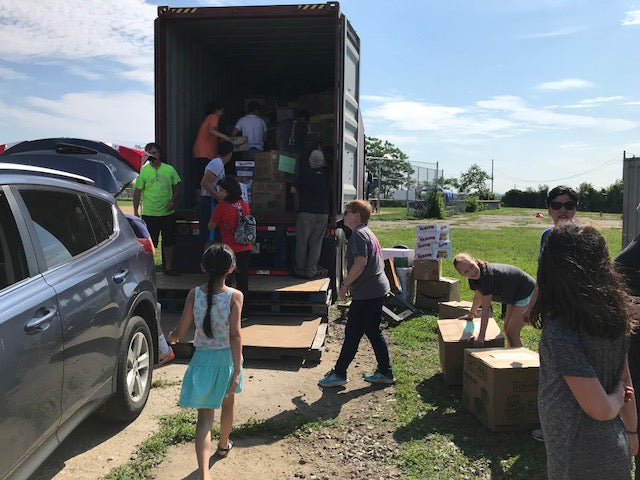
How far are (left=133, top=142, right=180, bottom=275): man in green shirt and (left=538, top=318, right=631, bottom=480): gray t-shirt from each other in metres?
6.27

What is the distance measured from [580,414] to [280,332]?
14.6 ft

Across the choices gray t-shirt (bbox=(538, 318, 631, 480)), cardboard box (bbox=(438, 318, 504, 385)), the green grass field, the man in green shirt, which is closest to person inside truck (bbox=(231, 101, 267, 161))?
the man in green shirt

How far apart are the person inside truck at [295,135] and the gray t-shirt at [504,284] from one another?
4.19m

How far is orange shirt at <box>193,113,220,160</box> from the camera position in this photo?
788 cm

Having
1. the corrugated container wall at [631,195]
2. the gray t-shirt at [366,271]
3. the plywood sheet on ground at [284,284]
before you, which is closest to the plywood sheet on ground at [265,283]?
the plywood sheet on ground at [284,284]

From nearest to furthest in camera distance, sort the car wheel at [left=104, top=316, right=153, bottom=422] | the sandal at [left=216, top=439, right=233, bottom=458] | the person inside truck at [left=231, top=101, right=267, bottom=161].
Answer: the sandal at [left=216, top=439, right=233, bottom=458]
the car wheel at [left=104, top=316, right=153, bottom=422]
the person inside truck at [left=231, top=101, right=267, bottom=161]

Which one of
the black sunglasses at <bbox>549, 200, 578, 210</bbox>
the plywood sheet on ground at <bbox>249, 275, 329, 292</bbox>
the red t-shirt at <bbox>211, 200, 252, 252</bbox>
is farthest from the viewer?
the plywood sheet on ground at <bbox>249, 275, 329, 292</bbox>

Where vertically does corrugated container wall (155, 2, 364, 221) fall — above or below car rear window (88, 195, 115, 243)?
above

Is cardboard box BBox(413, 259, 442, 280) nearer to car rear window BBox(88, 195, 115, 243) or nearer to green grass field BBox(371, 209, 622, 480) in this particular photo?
green grass field BBox(371, 209, 622, 480)

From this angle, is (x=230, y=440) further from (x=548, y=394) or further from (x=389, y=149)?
(x=389, y=149)

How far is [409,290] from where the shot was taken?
8.27m

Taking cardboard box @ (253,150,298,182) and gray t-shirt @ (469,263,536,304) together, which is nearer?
gray t-shirt @ (469,263,536,304)

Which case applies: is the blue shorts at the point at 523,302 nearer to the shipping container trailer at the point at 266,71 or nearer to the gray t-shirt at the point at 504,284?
the gray t-shirt at the point at 504,284

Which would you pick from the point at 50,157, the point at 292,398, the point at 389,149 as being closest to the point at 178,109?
the point at 50,157
